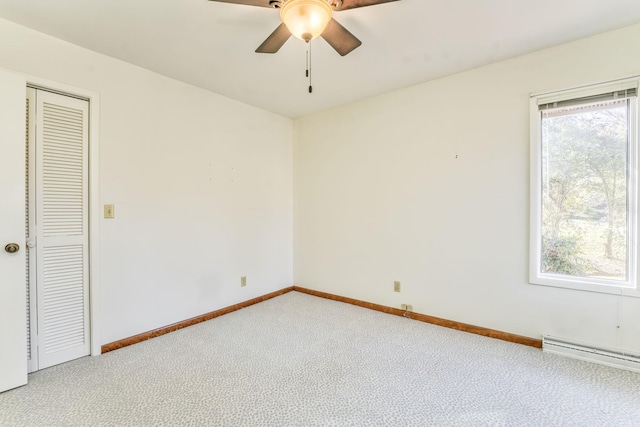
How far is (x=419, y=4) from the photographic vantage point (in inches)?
72.3

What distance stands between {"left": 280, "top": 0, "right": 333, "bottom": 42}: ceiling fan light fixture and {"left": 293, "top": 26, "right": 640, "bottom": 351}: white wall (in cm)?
183

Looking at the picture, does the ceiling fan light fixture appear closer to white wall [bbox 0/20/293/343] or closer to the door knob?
white wall [bbox 0/20/293/343]

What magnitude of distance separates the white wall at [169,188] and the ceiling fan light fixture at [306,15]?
179 centimetres

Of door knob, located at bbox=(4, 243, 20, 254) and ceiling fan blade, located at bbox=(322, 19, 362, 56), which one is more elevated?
ceiling fan blade, located at bbox=(322, 19, 362, 56)

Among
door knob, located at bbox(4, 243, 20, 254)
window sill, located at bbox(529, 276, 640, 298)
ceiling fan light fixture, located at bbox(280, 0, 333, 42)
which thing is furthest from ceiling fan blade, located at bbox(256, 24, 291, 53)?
window sill, located at bbox(529, 276, 640, 298)

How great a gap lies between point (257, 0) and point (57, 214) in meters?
2.08

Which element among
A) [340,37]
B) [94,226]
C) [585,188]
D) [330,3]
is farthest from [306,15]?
[585,188]

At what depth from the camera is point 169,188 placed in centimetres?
282

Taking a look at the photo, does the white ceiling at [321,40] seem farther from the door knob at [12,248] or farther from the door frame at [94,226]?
the door knob at [12,248]

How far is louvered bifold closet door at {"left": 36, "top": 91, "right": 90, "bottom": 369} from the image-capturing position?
213cm

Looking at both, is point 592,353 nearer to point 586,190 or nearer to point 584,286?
point 584,286

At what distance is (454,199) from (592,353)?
1532 millimetres

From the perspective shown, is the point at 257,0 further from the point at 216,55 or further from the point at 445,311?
the point at 445,311

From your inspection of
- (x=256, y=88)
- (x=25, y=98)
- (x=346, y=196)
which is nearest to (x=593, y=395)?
(x=346, y=196)
